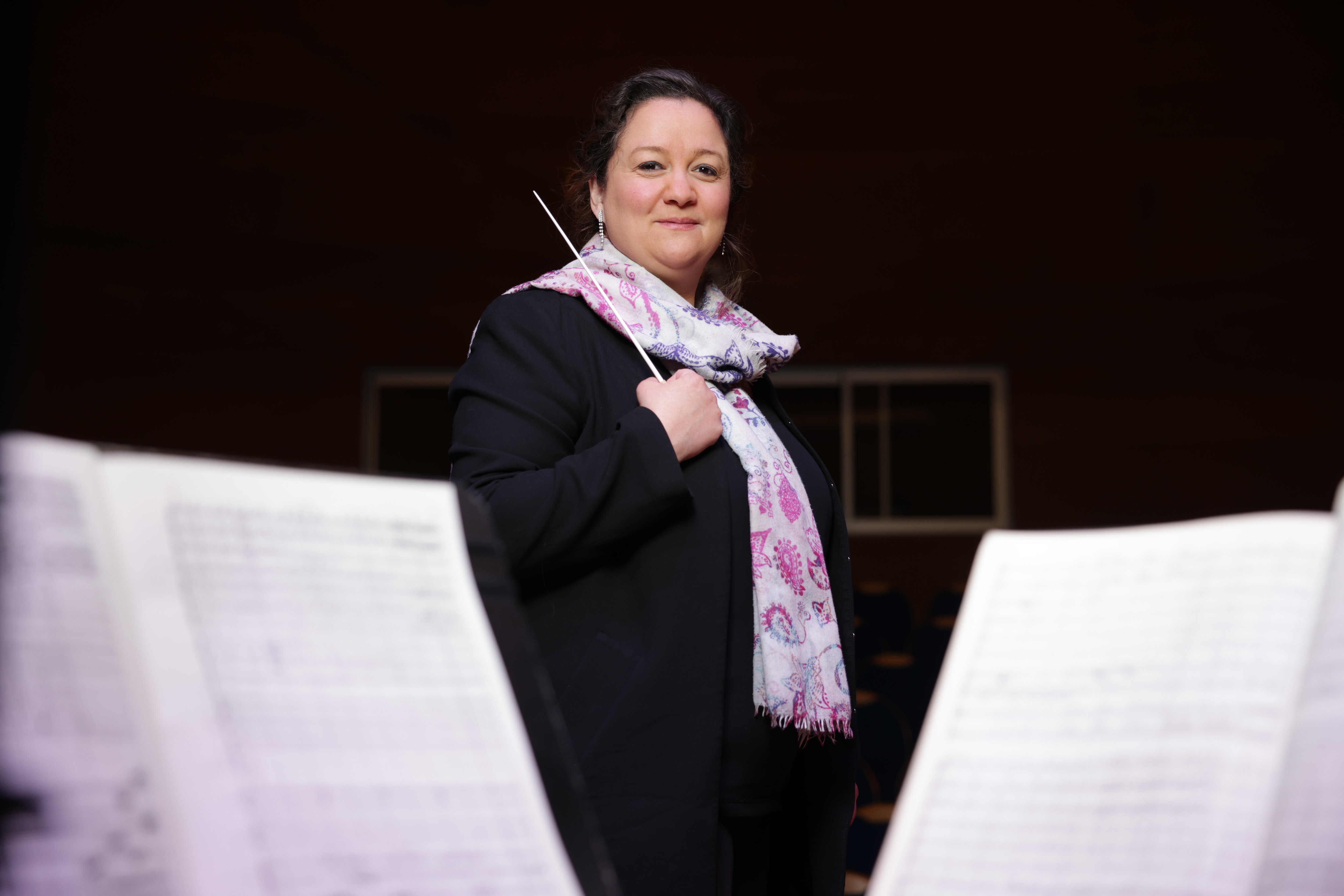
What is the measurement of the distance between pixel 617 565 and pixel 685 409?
0.52 feet

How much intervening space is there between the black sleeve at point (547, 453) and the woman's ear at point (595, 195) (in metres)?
0.25

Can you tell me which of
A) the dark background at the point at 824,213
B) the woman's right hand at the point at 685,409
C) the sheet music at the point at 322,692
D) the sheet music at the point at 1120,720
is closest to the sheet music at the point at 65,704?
the sheet music at the point at 322,692

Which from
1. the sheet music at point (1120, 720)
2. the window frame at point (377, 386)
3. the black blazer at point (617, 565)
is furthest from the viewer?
the window frame at point (377, 386)

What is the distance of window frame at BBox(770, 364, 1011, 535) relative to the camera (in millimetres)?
4434

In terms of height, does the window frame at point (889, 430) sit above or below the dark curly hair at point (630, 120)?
below

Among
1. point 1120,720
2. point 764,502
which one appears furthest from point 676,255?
point 1120,720

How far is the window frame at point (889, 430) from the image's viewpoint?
443cm

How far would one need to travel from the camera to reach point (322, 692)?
481mm

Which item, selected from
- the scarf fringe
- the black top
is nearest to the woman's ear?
the black top

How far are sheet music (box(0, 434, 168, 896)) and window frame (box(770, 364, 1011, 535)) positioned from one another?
4.02 m

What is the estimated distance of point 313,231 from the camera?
167 inches

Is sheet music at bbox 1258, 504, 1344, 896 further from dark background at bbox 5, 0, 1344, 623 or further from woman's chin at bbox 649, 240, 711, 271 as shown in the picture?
dark background at bbox 5, 0, 1344, 623

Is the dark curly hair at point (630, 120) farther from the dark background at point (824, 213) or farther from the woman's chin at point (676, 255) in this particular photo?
the dark background at point (824, 213)

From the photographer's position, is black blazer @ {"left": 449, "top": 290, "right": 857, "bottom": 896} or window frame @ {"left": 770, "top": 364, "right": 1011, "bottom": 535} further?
window frame @ {"left": 770, "top": 364, "right": 1011, "bottom": 535}
